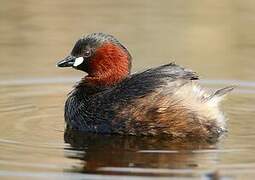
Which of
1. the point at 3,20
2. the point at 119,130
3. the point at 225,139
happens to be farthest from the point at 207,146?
the point at 3,20

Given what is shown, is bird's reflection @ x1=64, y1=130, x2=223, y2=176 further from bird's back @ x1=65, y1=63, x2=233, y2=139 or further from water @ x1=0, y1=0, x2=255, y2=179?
bird's back @ x1=65, y1=63, x2=233, y2=139

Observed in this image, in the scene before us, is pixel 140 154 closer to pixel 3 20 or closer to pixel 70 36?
pixel 70 36

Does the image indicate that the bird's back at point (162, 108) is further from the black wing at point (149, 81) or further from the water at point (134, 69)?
the water at point (134, 69)

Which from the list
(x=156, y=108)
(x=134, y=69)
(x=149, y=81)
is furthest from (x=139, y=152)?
(x=134, y=69)

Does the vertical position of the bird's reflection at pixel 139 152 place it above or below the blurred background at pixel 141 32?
below

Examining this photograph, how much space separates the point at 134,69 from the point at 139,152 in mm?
3902

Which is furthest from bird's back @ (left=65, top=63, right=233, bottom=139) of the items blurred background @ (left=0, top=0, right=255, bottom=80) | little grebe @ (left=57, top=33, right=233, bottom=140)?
blurred background @ (left=0, top=0, right=255, bottom=80)

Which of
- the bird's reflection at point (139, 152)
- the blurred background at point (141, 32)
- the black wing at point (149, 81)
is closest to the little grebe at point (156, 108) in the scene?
the black wing at point (149, 81)

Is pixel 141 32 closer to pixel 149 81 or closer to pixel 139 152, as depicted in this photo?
pixel 149 81

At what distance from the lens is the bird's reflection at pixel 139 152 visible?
24.5ft

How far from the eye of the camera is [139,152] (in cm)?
798

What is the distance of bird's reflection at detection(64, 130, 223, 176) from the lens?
24.5 ft

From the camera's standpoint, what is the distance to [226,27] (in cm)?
1469

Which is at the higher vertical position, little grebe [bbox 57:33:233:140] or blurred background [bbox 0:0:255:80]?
blurred background [bbox 0:0:255:80]
